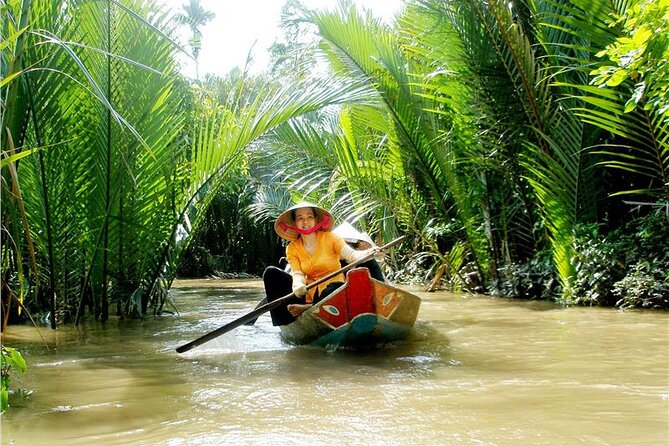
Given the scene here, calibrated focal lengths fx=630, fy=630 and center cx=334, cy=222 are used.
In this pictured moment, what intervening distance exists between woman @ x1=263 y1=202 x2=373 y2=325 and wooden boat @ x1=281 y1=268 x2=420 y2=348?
428 mm

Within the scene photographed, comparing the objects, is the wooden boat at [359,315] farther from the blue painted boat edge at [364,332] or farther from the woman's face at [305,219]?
the woman's face at [305,219]

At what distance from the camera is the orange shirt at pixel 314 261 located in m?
4.94

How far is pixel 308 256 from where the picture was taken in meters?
4.96

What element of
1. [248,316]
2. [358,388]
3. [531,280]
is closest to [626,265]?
[531,280]

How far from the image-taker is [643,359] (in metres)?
3.73

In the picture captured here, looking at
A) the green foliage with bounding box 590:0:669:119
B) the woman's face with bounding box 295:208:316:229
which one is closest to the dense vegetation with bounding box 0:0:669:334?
the green foliage with bounding box 590:0:669:119

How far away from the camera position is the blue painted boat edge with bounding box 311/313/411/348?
4188mm

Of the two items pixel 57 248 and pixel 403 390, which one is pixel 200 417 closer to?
pixel 403 390

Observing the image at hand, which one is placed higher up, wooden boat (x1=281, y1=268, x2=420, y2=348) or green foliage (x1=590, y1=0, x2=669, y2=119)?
green foliage (x1=590, y1=0, x2=669, y2=119)

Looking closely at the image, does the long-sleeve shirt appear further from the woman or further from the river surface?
the river surface

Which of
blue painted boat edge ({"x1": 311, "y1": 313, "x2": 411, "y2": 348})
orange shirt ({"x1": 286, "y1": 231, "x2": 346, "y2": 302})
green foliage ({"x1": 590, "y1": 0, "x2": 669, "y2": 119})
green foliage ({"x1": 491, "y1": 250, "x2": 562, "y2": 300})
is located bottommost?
blue painted boat edge ({"x1": 311, "y1": 313, "x2": 411, "y2": 348})

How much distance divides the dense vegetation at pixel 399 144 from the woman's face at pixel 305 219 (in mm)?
838

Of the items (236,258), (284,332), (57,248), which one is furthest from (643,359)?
(236,258)

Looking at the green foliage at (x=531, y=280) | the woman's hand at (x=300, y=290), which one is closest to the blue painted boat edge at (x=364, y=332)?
the woman's hand at (x=300, y=290)
